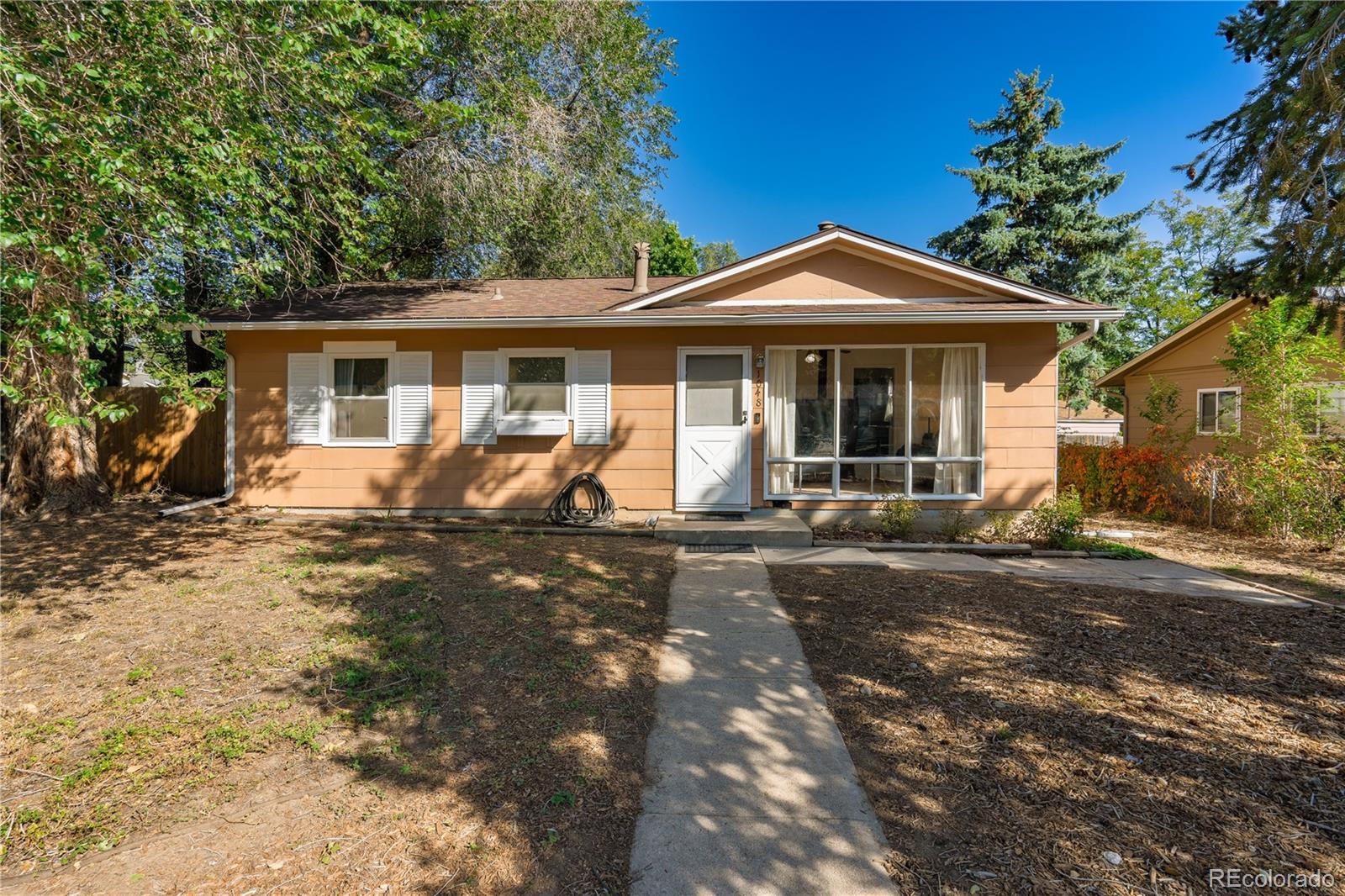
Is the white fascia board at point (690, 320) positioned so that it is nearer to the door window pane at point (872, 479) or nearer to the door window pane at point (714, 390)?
the door window pane at point (714, 390)

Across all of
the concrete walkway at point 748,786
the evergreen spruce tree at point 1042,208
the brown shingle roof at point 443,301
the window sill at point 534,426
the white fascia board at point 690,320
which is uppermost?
the evergreen spruce tree at point 1042,208

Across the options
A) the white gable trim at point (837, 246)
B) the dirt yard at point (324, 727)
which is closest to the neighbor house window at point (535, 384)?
the white gable trim at point (837, 246)

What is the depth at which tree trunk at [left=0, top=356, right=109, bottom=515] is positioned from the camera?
26.2 ft

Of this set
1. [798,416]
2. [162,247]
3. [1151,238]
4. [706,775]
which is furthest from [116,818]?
[1151,238]

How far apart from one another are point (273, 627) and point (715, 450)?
209 inches

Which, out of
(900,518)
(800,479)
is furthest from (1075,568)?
(800,479)

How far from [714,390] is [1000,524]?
13.5 feet

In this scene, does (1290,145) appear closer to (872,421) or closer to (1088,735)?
(872,421)

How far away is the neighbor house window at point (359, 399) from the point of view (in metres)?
8.38

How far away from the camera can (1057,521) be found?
24.1 ft

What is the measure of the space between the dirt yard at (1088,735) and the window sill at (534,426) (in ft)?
14.3

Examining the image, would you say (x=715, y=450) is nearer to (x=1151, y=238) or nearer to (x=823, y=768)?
(x=823, y=768)

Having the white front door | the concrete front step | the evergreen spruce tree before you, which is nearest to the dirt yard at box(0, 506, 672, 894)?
the concrete front step

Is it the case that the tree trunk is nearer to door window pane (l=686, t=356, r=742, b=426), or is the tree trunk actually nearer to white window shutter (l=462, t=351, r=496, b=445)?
white window shutter (l=462, t=351, r=496, b=445)
